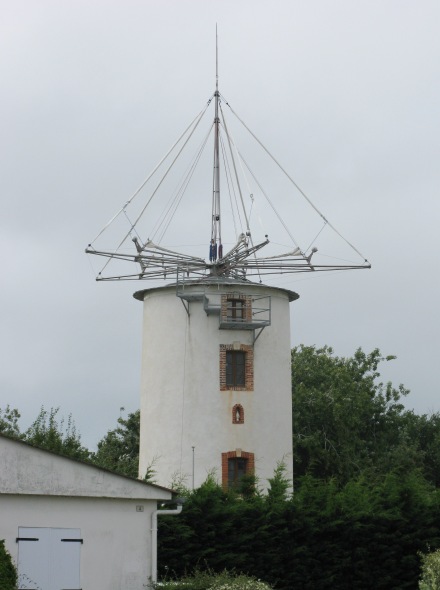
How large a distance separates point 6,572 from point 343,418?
36693mm

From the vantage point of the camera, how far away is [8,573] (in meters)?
22.7

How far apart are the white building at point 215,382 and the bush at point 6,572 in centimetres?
1570

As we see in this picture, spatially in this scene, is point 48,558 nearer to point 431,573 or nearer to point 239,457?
point 431,573

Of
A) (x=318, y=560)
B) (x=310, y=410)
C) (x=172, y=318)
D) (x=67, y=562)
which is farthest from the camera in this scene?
(x=310, y=410)

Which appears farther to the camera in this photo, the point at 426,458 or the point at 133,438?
the point at 426,458

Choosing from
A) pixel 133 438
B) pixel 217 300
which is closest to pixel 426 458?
pixel 133 438

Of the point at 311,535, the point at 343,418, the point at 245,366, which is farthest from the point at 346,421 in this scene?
the point at 311,535

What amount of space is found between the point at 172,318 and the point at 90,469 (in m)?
15.6

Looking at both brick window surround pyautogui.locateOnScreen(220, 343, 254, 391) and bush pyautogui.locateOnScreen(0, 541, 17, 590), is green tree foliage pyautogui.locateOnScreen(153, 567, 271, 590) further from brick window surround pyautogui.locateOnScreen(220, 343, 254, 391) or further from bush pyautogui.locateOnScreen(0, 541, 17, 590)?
brick window surround pyautogui.locateOnScreen(220, 343, 254, 391)

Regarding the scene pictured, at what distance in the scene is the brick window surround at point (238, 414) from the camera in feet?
129

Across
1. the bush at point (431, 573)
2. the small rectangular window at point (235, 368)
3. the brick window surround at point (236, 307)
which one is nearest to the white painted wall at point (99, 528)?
the bush at point (431, 573)

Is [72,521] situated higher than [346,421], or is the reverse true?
[346,421]

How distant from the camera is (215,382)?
Answer: 3959 centimetres

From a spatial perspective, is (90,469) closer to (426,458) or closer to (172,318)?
(172,318)
